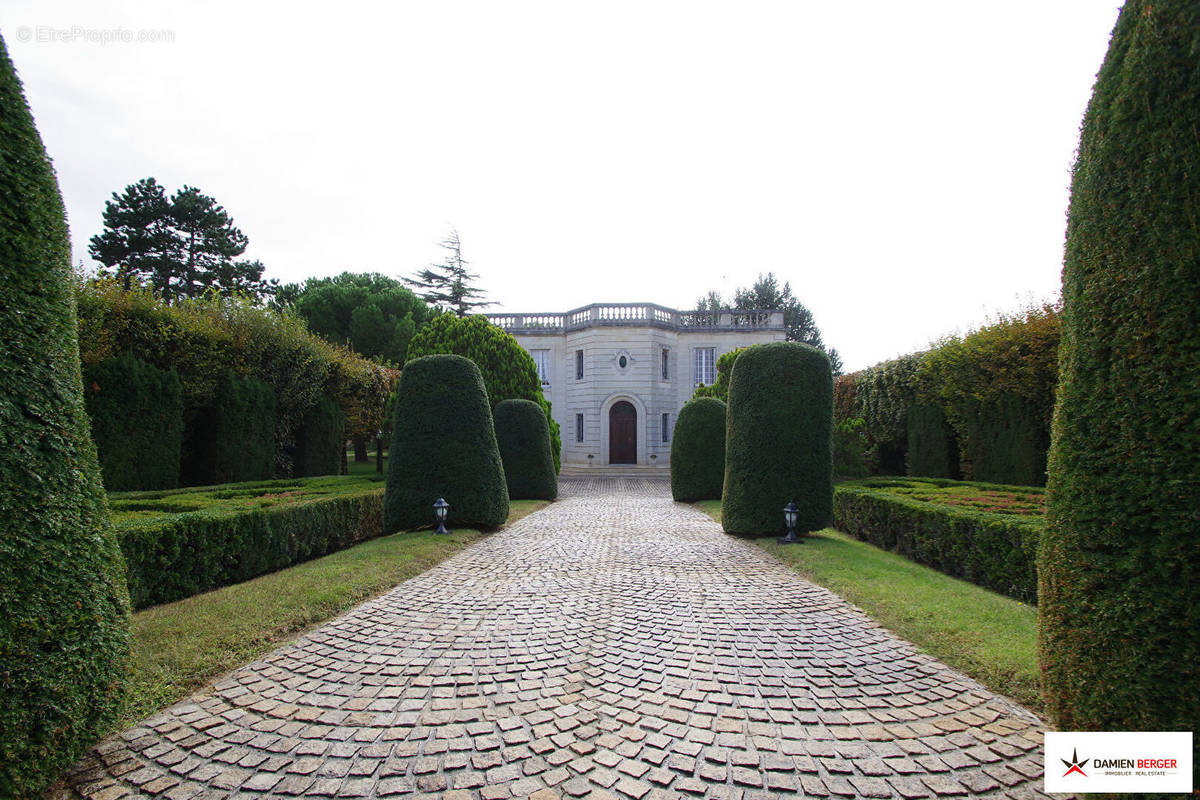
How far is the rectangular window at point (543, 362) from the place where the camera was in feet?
88.4

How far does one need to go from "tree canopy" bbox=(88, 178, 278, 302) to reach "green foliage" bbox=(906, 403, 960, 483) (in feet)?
89.1

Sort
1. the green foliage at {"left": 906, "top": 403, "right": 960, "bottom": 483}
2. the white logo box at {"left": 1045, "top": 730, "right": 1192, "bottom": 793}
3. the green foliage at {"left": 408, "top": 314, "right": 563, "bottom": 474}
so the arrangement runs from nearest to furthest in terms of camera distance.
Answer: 1. the white logo box at {"left": 1045, "top": 730, "right": 1192, "bottom": 793}
2. the green foliage at {"left": 906, "top": 403, "right": 960, "bottom": 483}
3. the green foliage at {"left": 408, "top": 314, "right": 563, "bottom": 474}

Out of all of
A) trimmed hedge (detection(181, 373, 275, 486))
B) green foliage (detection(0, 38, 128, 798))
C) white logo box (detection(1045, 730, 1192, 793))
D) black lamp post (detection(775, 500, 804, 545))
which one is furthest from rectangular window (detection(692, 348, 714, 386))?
green foliage (detection(0, 38, 128, 798))

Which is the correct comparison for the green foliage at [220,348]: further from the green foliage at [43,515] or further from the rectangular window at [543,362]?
the rectangular window at [543,362]

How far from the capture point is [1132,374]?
2189 mm

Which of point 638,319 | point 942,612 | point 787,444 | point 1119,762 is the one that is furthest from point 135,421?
point 638,319

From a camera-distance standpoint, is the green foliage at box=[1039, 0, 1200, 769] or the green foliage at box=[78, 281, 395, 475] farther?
the green foliage at box=[78, 281, 395, 475]

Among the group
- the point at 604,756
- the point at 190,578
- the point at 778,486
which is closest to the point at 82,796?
the point at 604,756

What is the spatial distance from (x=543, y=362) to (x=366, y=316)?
9.59 m

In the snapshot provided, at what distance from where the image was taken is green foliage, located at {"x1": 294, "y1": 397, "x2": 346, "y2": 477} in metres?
13.9

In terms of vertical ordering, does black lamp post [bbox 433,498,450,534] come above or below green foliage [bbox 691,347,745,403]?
below

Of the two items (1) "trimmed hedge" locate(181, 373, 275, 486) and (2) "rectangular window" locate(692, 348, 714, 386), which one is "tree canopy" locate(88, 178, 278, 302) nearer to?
(1) "trimmed hedge" locate(181, 373, 275, 486)

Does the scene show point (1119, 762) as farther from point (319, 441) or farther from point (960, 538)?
point (319, 441)

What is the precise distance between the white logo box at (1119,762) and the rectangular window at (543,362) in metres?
25.2
